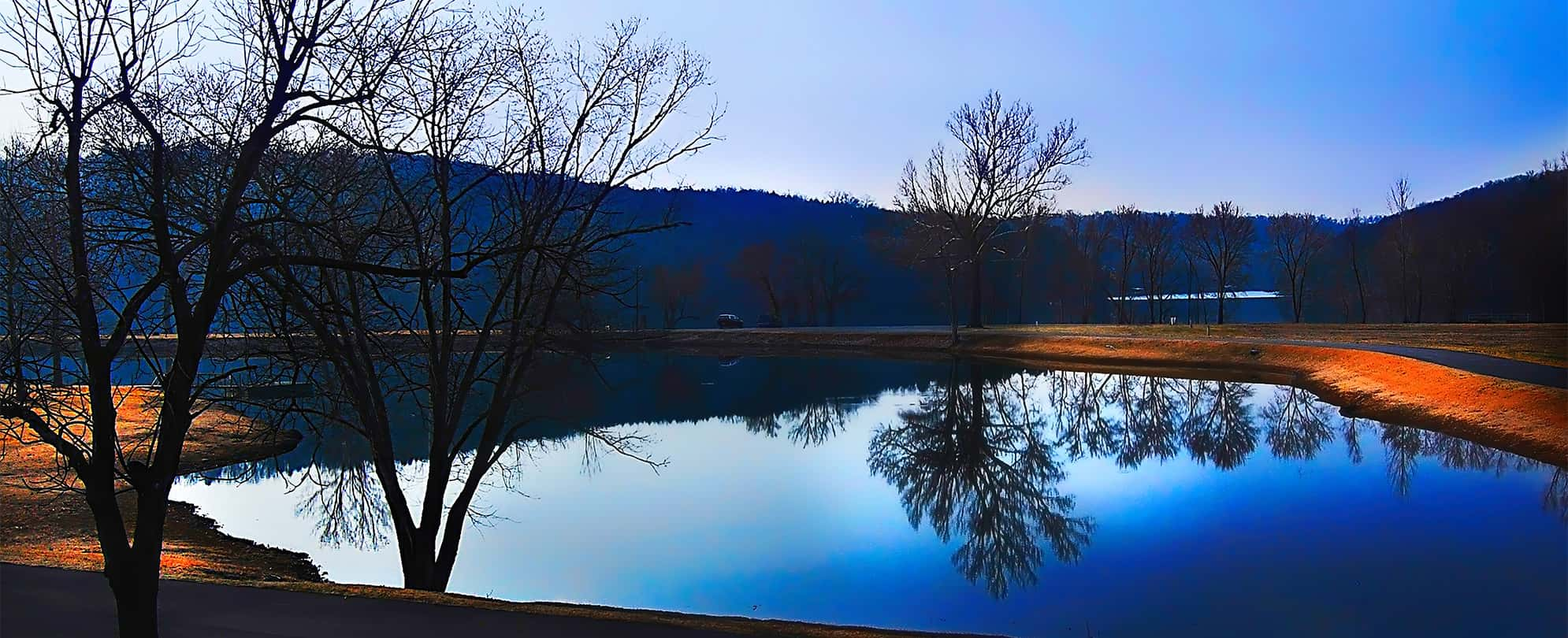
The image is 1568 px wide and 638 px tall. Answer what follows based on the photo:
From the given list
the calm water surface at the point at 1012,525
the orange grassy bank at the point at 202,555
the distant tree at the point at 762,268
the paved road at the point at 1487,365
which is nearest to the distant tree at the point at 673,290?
the distant tree at the point at 762,268

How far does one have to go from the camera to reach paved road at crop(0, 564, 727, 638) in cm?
670

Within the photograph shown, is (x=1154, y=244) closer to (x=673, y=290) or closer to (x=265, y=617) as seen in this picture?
(x=673, y=290)

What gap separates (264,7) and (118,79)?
82 centimetres

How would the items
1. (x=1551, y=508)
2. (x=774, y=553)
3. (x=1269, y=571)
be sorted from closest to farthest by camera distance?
1. (x=1269, y=571)
2. (x=774, y=553)
3. (x=1551, y=508)

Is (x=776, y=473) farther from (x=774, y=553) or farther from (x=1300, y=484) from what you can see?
(x=1300, y=484)

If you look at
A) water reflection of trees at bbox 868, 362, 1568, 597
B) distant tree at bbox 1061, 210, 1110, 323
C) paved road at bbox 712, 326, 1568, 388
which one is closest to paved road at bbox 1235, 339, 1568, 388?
paved road at bbox 712, 326, 1568, 388

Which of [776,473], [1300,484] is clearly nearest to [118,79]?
[776,473]

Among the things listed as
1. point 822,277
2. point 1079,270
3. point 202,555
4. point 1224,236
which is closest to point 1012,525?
point 202,555

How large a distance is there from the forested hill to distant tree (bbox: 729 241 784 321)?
0.60 ft

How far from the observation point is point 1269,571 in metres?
10.1

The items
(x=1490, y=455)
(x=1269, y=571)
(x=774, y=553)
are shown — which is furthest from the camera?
(x=1490, y=455)

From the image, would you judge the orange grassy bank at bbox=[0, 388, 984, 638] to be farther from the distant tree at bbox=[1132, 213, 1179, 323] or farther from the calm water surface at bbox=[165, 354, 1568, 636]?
the distant tree at bbox=[1132, 213, 1179, 323]

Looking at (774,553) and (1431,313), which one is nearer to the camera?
(774,553)

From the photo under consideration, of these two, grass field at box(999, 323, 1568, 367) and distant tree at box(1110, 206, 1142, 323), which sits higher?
distant tree at box(1110, 206, 1142, 323)
